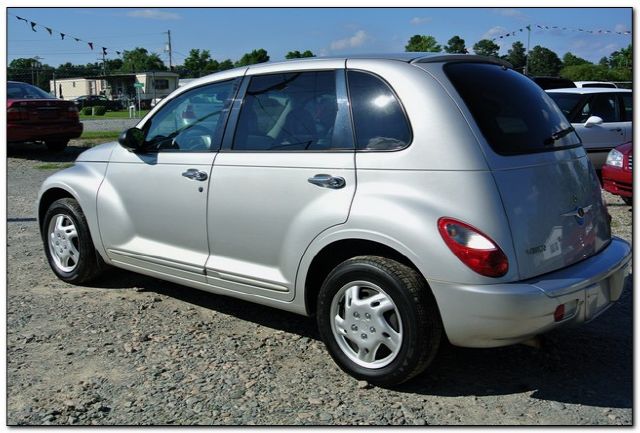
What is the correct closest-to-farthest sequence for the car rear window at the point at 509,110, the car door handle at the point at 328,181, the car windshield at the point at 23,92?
the car rear window at the point at 509,110 → the car door handle at the point at 328,181 → the car windshield at the point at 23,92

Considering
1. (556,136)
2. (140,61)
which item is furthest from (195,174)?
(140,61)

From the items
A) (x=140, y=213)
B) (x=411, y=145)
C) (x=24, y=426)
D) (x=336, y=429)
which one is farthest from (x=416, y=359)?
(x=140, y=213)

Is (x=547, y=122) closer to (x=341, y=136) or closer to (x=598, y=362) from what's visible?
(x=341, y=136)

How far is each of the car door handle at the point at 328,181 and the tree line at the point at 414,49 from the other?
83.6 ft

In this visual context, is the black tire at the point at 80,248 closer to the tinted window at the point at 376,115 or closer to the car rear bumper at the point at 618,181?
the tinted window at the point at 376,115

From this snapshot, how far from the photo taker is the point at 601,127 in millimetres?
10867

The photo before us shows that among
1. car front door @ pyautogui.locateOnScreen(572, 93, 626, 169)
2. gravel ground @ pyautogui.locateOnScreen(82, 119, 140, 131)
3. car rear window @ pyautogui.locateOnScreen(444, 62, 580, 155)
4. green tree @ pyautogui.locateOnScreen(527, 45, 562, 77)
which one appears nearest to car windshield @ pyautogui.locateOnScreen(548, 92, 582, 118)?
car front door @ pyautogui.locateOnScreen(572, 93, 626, 169)

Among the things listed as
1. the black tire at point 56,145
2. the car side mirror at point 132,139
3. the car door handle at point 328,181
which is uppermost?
the car side mirror at point 132,139

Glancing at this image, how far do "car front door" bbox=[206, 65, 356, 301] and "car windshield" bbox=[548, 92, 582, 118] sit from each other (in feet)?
26.9

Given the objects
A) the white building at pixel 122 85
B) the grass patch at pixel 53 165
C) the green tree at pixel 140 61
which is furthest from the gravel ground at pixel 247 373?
the green tree at pixel 140 61

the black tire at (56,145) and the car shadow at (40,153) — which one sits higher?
the black tire at (56,145)

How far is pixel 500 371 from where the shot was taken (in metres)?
3.77

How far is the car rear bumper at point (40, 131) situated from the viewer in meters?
13.5

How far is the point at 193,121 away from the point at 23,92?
11277mm
